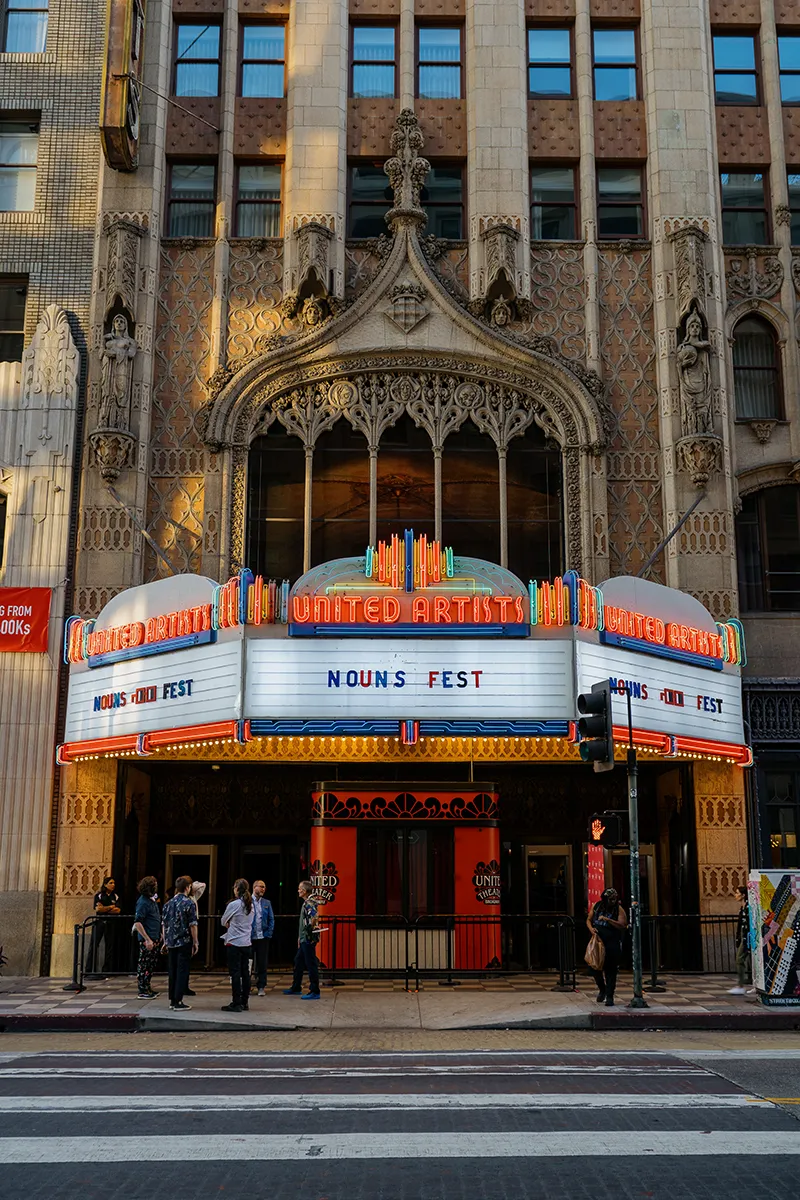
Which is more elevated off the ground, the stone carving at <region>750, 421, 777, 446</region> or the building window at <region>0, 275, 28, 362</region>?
the building window at <region>0, 275, 28, 362</region>

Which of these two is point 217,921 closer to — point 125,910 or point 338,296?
point 125,910

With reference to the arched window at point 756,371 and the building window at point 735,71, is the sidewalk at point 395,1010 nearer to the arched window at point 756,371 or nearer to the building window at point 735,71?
the arched window at point 756,371

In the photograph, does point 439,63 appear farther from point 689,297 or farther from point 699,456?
point 699,456

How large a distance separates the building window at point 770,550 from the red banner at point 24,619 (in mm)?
15056

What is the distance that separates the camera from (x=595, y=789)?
93.3 ft

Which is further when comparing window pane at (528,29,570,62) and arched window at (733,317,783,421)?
window pane at (528,29,570,62)

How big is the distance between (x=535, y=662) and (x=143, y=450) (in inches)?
401

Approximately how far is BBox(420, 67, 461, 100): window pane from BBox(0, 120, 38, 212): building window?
9.26 m

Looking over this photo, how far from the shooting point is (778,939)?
19.0 metres

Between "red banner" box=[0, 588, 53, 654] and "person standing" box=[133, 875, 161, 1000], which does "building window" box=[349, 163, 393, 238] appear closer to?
"red banner" box=[0, 588, 53, 654]

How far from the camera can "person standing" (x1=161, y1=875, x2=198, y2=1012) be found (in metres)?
18.6

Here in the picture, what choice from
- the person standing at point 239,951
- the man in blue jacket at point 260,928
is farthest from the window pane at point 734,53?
the person standing at point 239,951

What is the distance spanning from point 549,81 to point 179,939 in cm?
2170

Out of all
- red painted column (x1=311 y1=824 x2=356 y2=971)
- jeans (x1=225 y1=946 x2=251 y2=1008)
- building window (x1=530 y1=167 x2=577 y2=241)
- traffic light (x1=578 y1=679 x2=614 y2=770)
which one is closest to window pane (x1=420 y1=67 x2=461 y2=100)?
building window (x1=530 y1=167 x2=577 y2=241)
